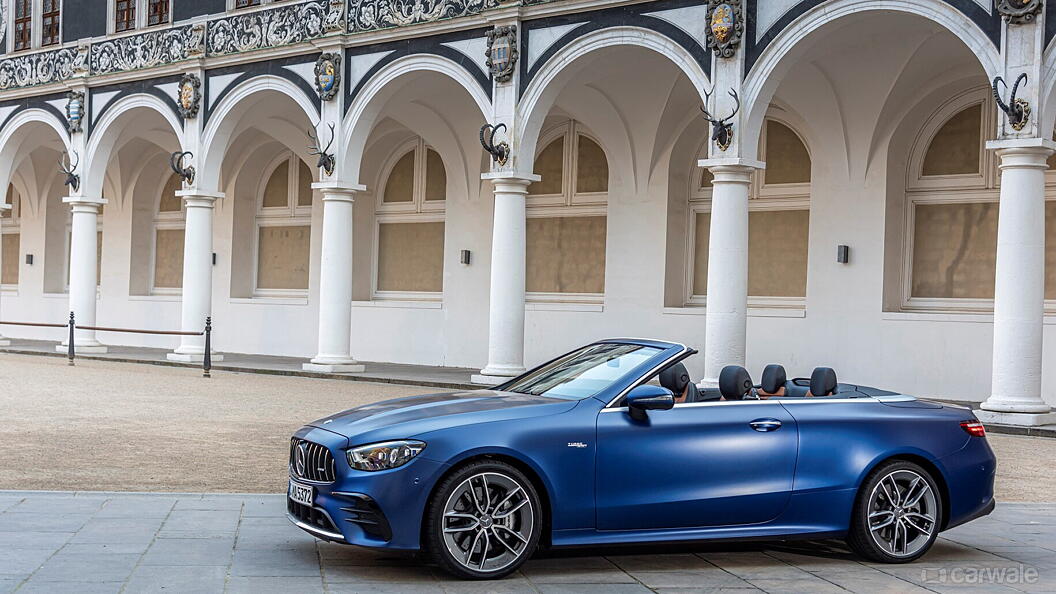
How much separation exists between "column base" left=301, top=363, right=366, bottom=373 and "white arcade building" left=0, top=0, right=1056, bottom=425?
8 centimetres

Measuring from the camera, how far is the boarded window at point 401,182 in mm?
28188

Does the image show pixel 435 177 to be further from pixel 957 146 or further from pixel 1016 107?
pixel 1016 107

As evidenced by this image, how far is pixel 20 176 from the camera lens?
35812 mm

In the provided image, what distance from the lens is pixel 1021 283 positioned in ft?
50.5

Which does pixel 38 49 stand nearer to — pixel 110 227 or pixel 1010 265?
pixel 110 227

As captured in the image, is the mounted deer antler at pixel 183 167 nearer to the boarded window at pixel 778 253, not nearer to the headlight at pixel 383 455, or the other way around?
the boarded window at pixel 778 253

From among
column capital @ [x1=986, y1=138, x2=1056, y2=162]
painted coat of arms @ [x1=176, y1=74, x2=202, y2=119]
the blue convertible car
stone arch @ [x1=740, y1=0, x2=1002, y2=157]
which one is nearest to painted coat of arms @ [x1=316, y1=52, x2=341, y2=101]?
painted coat of arms @ [x1=176, y1=74, x2=202, y2=119]

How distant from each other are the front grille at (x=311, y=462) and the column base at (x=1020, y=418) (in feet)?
35.4

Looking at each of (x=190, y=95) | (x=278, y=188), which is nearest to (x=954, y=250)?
(x=190, y=95)

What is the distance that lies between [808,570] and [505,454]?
1953 millimetres

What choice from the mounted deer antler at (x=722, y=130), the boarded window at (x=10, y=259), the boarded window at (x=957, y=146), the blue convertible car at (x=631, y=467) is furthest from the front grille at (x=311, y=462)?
the boarded window at (x=10, y=259)

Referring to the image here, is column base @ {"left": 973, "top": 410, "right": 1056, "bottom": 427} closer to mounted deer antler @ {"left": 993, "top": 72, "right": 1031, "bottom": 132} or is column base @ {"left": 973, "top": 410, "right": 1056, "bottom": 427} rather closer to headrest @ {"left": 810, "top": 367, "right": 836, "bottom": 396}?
mounted deer antler @ {"left": 993, "top": 72, "right": 1031, "bottom": 132}

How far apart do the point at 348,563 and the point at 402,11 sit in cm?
1644

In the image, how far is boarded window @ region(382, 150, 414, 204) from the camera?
92.5 ft
